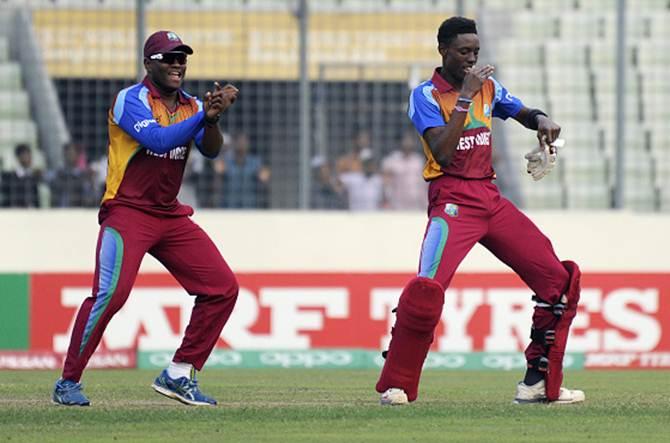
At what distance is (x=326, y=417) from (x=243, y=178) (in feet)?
29.4

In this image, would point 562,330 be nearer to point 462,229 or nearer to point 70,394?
point 462,229

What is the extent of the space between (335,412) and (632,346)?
8.43m

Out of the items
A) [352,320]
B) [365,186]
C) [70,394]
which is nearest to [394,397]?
[70,394]

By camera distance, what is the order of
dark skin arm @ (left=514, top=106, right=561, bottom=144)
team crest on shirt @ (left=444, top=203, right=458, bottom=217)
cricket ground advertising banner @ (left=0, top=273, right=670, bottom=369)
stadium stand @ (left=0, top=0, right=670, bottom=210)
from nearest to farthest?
team crest on shirt @ (left=444, top=203, right=458, bottom=217) → dark skin arm @ (left=514, top=106, right=561, bottom=144) → cricket ground advertising banner @ (left=0, top=273, right=670, bottom=369) → stadium stand @ (left=0, top=0, right=670, bottom=210)

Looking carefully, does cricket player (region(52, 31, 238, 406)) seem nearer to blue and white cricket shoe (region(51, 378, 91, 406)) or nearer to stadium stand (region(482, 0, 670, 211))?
blue and white cricket shoe (region(51, 378, 91, 406))

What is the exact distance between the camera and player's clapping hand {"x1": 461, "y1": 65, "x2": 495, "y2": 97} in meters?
9.48

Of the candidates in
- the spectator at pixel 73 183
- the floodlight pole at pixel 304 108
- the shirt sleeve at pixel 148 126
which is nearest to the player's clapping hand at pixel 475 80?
the shirt sleeve at pixel 148 126

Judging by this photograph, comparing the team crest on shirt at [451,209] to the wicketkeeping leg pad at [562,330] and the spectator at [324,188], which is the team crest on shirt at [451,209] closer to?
the wicketkeeping leg pad at [562,330]

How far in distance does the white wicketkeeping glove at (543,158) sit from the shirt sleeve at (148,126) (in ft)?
6.55

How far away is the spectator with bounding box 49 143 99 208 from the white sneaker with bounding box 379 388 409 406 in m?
8.43

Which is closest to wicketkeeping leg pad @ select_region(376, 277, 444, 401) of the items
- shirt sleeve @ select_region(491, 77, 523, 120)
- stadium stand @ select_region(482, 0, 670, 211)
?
shirt sleeve @ select_region(491, 77, 523, 120)

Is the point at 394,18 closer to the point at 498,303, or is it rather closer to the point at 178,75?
the point at 498,303

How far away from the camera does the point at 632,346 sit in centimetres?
1712

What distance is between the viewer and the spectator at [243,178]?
1781 cm
